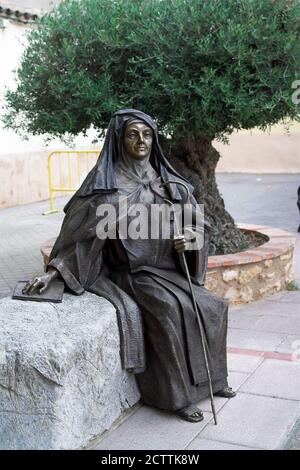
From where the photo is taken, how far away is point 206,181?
6785mm

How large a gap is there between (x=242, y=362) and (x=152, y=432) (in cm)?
124

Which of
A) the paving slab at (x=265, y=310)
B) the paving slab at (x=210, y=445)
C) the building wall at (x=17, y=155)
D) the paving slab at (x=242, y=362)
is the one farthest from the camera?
the building wall at (x=17, y=155)

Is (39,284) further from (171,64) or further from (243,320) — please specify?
(171,64)

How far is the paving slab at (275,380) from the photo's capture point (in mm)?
4090

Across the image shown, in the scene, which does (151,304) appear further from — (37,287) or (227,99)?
(227,99)

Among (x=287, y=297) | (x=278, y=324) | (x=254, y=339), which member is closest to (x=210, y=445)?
(x=254, y=339)

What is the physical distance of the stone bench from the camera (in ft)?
10.3

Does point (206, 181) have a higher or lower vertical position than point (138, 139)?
lower

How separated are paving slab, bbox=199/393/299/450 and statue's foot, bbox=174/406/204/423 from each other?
8 cm

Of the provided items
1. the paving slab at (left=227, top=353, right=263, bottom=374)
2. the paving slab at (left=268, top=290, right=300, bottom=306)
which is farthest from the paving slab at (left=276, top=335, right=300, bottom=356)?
the paving slab at (left=268, top=290, right=300, bottom=306)

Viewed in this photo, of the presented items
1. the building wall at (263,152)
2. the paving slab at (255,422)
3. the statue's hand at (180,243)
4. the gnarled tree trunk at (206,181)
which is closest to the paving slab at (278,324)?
the gnarled tree trunk at (206,181)

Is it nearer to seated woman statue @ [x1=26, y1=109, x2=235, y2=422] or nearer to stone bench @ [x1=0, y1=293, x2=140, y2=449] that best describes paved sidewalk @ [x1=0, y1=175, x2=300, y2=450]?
seated woman statue @ [x1=26, y1=109, x2=235, y2=422]

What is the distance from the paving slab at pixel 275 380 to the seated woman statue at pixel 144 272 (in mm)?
235

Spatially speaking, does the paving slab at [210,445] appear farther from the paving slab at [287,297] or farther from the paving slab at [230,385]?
the paving slab at [287,297]
